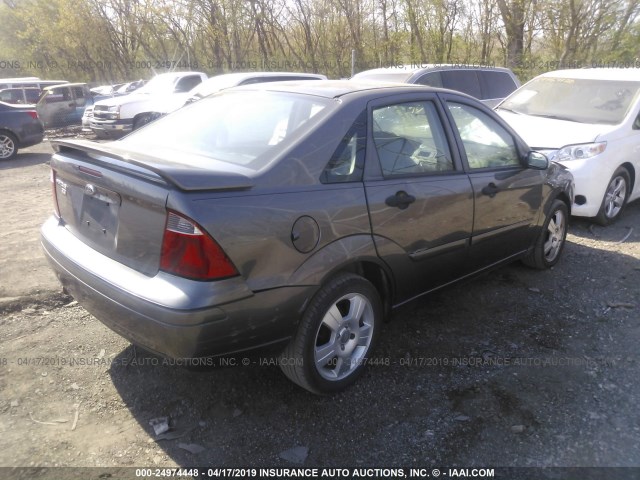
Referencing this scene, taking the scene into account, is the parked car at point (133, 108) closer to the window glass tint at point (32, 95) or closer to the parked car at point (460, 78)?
the window glass tint at point (32, 95)

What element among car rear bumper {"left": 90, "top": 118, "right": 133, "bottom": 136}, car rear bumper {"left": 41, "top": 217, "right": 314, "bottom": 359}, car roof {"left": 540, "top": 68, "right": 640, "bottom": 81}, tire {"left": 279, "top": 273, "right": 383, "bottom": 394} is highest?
car roof {"left": 540, "top": 68, "right": 640, "bottom": 81}

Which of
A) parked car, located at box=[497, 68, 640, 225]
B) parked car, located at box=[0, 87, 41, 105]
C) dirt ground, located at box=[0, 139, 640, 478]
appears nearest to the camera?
dirt ground, located at box=[0, 139, 640, 478]

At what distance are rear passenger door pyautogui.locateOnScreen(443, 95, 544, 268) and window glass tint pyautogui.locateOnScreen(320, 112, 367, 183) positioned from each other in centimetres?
91

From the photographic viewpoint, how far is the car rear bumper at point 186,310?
7.61 feet

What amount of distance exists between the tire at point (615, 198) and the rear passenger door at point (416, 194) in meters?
3.27

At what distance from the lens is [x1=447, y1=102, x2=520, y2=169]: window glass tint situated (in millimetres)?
3657

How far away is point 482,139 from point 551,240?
148cm

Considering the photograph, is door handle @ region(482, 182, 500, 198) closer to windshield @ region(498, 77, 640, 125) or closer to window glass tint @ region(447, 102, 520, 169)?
window glass tint @ region(447, 102, 520, 169)

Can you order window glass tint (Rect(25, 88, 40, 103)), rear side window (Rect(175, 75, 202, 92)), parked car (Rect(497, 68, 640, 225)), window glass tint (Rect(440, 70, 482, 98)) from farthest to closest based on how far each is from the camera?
window glass tint (Rect(25, 88, 40, 103))
rear side window (Rect(175, 75, 202, 92))
window glass tint (Rect(440, 70, 482, 98))
parked car (Rect(497, 68, 640, 225))

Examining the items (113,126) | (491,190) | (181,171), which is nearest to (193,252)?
(181,171)

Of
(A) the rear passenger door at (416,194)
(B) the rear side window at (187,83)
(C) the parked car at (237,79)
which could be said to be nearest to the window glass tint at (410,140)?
(A) the rear passenger door at (416,194)

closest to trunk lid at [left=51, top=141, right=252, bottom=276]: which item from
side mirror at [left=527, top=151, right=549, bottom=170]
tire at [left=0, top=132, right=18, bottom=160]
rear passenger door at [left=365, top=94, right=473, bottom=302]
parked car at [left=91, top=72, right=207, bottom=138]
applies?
rear passenger door at [left=365, top=94, right=473, bottom=302]

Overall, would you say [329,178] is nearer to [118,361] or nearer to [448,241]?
[448,241]

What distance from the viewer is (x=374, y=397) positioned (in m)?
3.02
